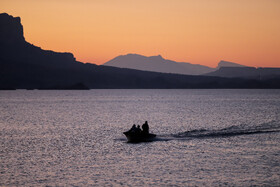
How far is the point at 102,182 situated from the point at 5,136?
3292 centimetres

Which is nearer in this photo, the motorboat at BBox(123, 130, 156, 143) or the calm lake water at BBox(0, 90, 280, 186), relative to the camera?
the calm lake water at BBox(0, 90, 280, 186)

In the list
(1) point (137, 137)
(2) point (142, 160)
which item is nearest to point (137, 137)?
(1) point (137, 137)

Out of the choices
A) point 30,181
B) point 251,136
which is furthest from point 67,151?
point 251,136

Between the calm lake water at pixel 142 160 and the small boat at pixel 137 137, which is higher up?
the small boat at pixel 137 137

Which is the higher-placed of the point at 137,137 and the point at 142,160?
the point at 137,137

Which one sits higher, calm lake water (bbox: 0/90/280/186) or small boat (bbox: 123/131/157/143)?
small boat (bbox: 123/131/157/143)

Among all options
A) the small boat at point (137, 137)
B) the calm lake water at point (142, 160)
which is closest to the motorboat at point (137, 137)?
the small boat at point (137, 137)

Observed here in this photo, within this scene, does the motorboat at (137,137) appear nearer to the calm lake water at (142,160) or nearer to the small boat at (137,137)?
the small boat at (137,137)

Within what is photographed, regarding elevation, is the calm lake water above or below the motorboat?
below

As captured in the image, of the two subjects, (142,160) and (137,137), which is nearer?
(142,160)

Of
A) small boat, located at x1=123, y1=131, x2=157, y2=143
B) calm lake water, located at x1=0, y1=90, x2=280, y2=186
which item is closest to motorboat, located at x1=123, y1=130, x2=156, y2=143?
small boat, located at x1=123, y1=131, x2=157, y2=143

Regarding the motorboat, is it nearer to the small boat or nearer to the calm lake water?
the small boat

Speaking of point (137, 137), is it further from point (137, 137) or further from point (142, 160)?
point (142, 160)

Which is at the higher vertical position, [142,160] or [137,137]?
[137,137]
